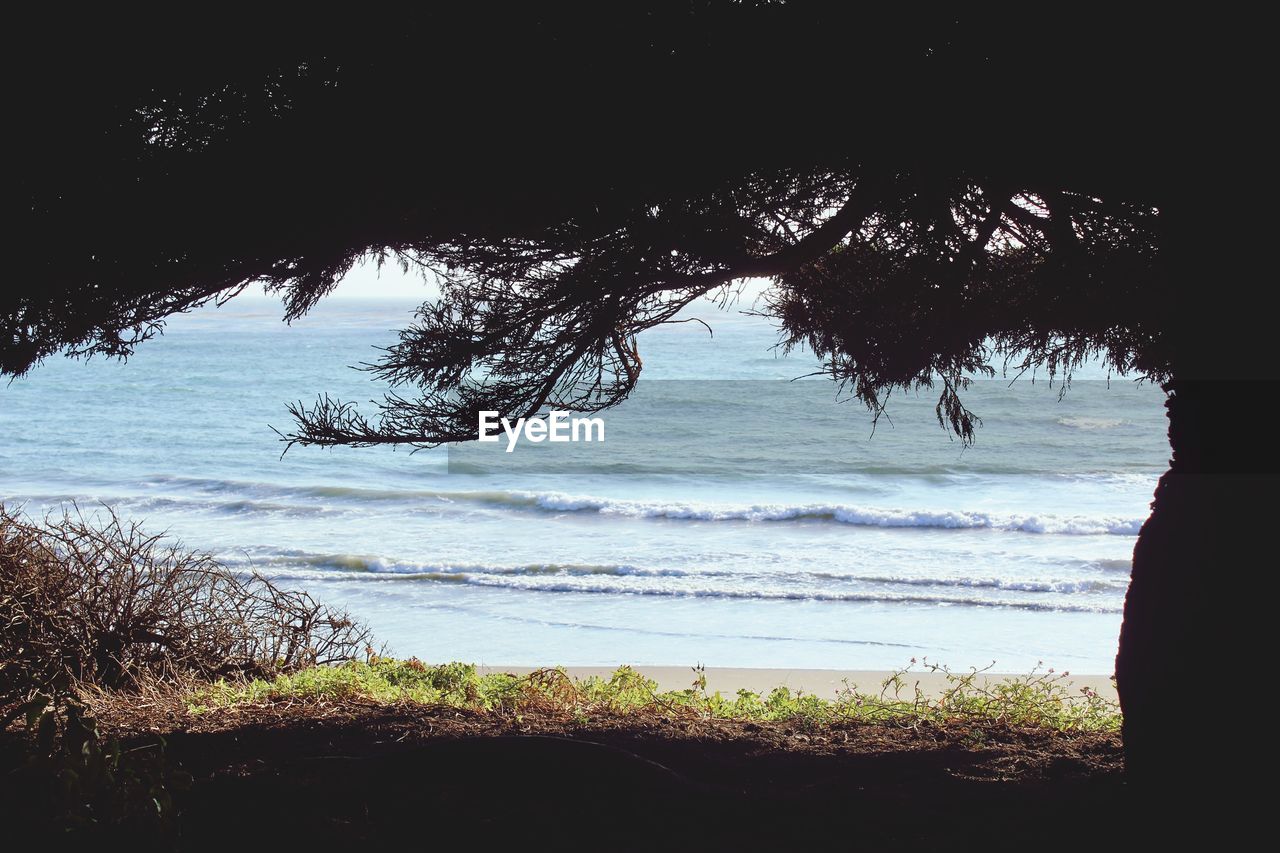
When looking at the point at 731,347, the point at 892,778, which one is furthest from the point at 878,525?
the point at 731,347

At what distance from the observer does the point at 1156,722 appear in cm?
313

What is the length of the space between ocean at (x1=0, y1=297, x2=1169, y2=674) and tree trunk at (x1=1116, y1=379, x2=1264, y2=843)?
14.4 feet

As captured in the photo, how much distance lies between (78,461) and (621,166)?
27.2 meters

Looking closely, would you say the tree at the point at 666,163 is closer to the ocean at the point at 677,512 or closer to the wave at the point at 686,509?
the ocean at the point at 677,512

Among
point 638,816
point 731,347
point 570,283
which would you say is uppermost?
point 731,347

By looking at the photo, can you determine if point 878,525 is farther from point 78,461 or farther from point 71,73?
point 78,461

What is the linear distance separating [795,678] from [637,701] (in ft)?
15.1

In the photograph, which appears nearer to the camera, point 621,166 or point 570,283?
point 621,166

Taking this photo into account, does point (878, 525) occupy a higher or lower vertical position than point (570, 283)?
lower

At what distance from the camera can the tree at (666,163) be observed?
3104 millimetres

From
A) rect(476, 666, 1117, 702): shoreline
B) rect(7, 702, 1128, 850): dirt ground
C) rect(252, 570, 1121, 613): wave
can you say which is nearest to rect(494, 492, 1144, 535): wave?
rect(252, 570, 1121, 613): wave

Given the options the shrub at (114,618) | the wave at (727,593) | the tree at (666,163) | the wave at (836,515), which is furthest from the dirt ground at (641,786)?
the wave at (836,515)

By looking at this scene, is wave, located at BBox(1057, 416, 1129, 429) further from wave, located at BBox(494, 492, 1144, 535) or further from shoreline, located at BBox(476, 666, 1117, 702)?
shoreline, located at BBox(476, 666, 1117, 702)

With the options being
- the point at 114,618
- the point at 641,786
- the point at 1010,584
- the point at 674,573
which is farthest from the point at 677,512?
the point at 641,786
